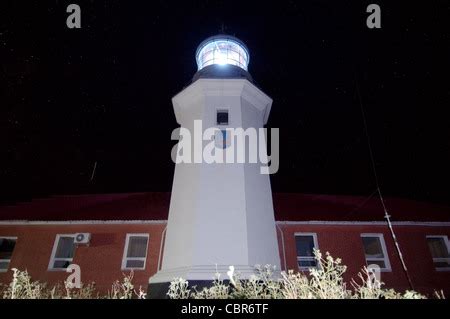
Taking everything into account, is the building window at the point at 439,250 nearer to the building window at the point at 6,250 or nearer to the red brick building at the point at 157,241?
the red brick building at the point at 157,241

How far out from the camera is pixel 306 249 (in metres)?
14.8

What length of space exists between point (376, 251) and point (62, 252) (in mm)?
15623

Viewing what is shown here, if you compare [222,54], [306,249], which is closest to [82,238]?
[306,249]

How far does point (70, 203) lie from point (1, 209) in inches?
139

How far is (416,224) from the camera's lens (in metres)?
15.3

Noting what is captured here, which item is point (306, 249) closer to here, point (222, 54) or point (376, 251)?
point (376, 251)

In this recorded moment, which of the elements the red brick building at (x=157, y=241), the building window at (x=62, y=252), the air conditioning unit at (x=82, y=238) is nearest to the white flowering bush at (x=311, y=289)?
the red brick building at (x=157, y=241)

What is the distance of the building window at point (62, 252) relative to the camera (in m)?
14.1

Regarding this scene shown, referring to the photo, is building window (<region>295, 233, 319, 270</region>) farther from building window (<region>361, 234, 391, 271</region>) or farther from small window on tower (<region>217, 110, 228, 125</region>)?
small window on tower (<region>217, 110, 228, 125</region>)

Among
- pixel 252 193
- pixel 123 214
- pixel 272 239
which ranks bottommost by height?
pixel 272 239

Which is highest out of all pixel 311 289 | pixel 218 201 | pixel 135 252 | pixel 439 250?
pixel 439 250

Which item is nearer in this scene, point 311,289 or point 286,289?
point 311,289
